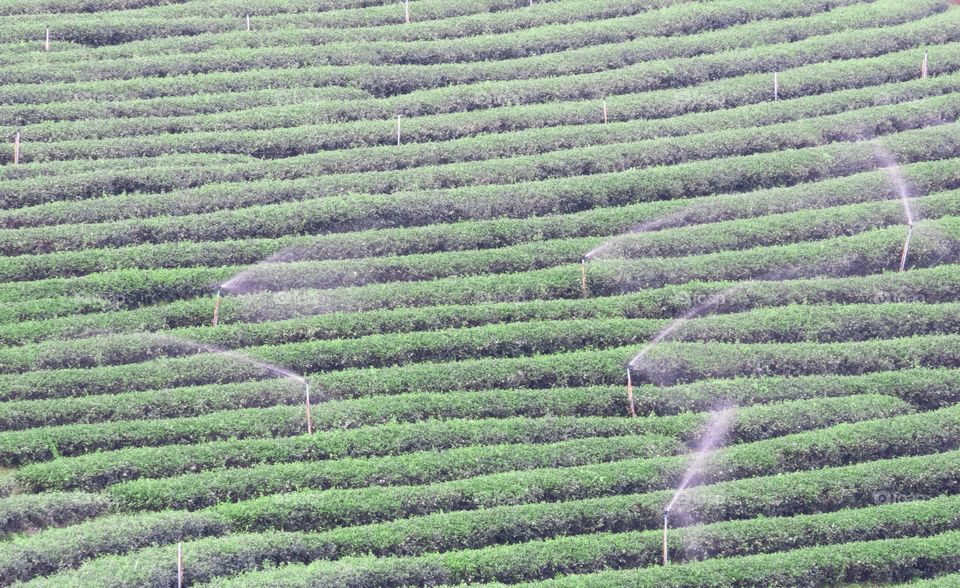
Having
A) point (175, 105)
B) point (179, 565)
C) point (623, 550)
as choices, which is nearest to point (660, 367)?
point (623, 550)

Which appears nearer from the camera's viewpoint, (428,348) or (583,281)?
(428,348)

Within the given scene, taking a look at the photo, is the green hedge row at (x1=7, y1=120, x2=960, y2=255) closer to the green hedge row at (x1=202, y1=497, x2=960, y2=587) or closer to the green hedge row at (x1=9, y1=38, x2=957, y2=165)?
the green hedge row at (x1=9, y1=38, x2=957, y2=165)

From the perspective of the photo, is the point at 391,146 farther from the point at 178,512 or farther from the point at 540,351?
the point at 178,512

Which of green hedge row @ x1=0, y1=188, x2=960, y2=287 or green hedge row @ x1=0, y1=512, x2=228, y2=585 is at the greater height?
green hedge row @ x1=0, y1=188, x2=960, y2=287

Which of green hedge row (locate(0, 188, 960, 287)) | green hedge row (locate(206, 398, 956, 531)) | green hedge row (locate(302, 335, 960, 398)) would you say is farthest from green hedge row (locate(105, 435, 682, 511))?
green hedge row (locate(0, 188, 960, 287))

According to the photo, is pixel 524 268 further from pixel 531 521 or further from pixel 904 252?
pixel 904 252

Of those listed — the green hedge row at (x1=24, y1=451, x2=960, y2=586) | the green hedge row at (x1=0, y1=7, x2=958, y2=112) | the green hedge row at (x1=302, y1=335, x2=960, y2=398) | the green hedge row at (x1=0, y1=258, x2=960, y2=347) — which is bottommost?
the green hedge row at (x1=24, y1=451, x2=960, y2=586)
